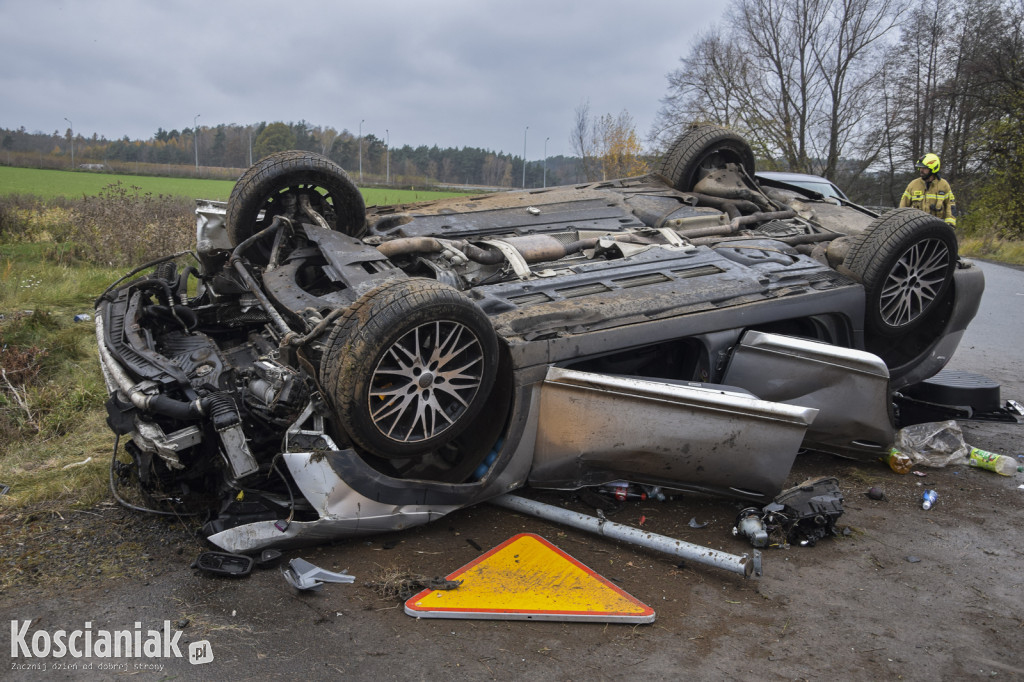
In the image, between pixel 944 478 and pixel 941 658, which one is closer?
pixel 941 658

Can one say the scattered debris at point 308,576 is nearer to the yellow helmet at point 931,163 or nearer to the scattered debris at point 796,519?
the scattered debris at point 796,519

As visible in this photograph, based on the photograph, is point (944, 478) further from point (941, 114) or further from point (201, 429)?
point (941, 114)

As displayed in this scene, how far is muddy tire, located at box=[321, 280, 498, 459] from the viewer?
312cm

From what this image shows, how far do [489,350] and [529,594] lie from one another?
3.56ft

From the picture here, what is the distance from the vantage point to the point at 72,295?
8.06 m

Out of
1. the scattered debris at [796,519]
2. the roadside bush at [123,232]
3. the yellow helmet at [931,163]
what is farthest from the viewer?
the roadside bush at [123,232]

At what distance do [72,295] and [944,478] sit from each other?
835 cm

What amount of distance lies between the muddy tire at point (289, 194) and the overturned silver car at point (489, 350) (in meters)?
0.02

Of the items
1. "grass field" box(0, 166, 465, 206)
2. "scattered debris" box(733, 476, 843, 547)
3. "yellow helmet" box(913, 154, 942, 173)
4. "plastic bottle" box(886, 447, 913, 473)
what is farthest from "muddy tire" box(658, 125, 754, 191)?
"grass field" box(0, 166, 465, 206)

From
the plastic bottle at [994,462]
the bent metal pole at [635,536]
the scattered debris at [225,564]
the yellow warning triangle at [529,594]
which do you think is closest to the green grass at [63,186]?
the scattered debris at [225,564]

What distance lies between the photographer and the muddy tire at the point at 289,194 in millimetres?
4820

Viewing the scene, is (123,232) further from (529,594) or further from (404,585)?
(529,594)

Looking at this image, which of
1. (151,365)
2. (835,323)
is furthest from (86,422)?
(835,323)

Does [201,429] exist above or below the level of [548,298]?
below
